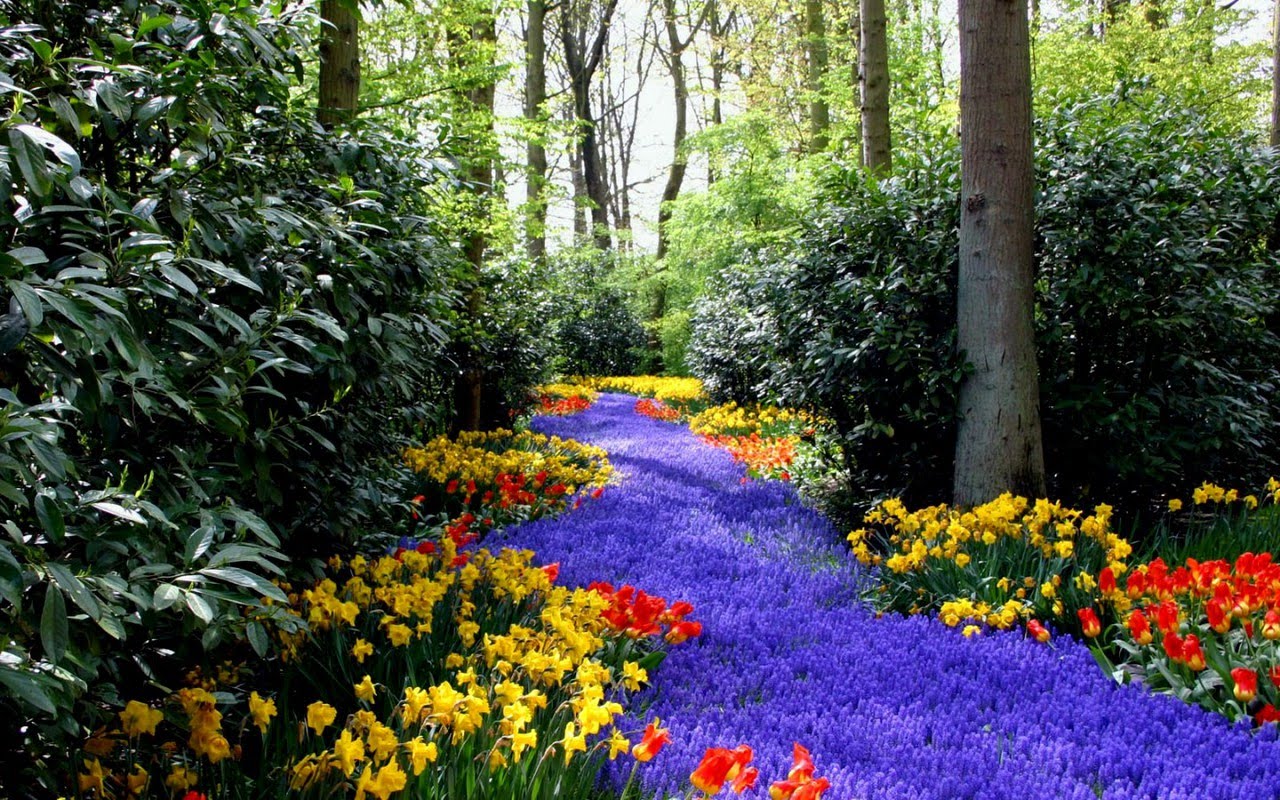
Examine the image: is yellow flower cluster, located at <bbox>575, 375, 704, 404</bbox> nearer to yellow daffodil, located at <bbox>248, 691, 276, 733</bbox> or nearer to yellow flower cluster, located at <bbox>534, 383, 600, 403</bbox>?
yellow flower cluster, located at <bbox>534, 383, 600, 403</bbox>

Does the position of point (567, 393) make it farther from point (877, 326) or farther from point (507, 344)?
point (877, 326)

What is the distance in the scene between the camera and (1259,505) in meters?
4.83

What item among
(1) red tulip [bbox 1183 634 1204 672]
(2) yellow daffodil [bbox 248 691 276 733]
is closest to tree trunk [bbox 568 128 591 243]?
(1) red tulip [bbox 1183 634 1204 672]

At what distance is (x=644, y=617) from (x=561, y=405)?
32.8 ft

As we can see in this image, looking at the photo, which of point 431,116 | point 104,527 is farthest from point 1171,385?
point 431,116

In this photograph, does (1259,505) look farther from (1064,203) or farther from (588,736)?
(588,736)

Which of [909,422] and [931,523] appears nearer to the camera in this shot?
[931,523]

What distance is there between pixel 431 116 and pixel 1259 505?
6478mm

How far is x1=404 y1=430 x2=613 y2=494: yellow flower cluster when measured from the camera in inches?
223

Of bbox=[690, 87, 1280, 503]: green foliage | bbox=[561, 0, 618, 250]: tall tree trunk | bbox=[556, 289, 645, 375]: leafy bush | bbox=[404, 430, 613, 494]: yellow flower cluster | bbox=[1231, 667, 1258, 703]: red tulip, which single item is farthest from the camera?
bbox=[556, 289, 645, 375]: leafy bush

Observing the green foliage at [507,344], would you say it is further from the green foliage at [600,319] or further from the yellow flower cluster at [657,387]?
the green foliage at [600,319]

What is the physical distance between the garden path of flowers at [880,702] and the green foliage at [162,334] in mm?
1290

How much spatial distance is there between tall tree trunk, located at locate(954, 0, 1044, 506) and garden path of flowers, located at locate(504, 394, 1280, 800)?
1.03 m

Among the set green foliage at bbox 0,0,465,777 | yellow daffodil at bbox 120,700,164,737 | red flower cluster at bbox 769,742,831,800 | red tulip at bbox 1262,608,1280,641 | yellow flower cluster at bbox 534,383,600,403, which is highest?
green foliage at bbox 0,0,465,777
